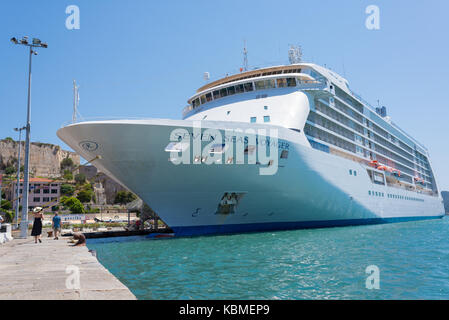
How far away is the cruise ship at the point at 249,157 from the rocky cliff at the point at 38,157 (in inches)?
4128

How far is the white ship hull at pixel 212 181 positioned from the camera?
15.9m

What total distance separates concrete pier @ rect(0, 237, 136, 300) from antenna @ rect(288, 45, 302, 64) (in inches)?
1080

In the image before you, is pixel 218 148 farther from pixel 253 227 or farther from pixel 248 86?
pixel 248 86

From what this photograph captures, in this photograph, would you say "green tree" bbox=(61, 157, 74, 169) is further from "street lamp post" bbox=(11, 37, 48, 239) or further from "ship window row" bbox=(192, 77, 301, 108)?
"street lamp post" bbox=(11, 37, 48, 239)

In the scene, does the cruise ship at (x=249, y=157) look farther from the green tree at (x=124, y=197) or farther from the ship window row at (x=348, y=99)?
the green tree at (x=124, y=197)

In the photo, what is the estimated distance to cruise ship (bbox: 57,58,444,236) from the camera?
16.3 m

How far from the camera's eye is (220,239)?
692 inches

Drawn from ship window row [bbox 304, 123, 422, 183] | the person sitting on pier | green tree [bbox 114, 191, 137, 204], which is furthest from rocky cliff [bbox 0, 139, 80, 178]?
the person sitting on pier

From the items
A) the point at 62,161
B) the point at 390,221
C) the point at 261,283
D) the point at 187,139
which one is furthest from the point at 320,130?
the point at 62,161

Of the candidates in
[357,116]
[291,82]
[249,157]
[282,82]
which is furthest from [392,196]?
[249,157]

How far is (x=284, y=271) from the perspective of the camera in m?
9.62

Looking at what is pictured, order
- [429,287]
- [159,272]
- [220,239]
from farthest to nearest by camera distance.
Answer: [220,239] < [159,272] < [429,287]
